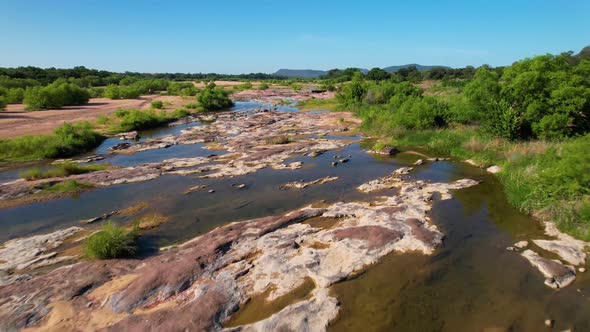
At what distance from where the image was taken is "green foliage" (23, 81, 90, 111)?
4875cm

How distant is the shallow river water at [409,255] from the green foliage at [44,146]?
3.38 m

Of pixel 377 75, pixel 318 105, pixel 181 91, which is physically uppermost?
pixel 377 75

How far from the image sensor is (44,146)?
2702cm

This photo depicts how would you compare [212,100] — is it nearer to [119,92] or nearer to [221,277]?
[119,92]

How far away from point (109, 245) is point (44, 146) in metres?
21.7

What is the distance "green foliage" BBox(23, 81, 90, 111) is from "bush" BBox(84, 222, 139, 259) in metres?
49.6

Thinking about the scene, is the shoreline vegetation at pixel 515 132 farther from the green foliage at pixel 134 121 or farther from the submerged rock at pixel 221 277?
the submerged rock at pixel 221 277

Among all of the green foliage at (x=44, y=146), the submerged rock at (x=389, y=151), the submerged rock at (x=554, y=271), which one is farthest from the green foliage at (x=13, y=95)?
the submerged rock at (x=554, y=271)

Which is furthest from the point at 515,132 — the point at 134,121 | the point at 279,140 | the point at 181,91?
the point at 181,91

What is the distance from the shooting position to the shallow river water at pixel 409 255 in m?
8.77

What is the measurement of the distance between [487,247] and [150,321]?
11704 millimetres

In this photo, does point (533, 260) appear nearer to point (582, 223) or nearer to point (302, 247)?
point (582, 223)

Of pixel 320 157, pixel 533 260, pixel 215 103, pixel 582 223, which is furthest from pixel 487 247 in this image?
pixel 215 103

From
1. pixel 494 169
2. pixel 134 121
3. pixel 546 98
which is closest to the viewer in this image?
pixel 494 169
